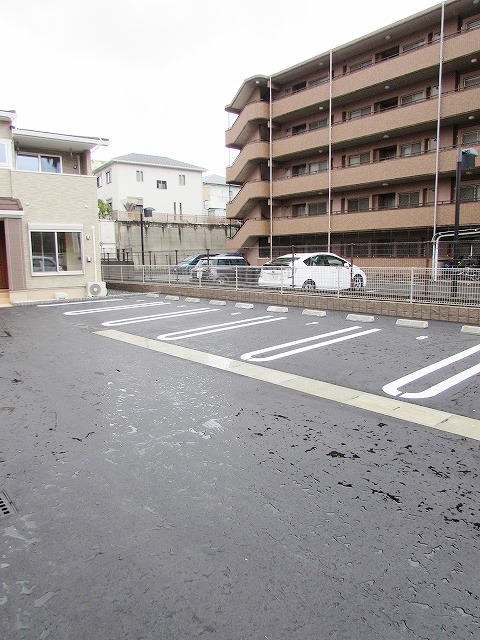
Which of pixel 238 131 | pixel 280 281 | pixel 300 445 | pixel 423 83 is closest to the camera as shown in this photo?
pixel 300 445

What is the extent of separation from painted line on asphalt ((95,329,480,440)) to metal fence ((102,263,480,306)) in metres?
5.66

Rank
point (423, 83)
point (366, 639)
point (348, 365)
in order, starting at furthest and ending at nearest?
1. point (423, 83)
2. point (348, 365)
3. point (366, 639)

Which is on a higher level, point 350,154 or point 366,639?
point 350,154

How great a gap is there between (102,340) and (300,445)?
577 cm

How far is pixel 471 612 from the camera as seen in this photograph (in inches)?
78.0

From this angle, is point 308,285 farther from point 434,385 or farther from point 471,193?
point 471,193

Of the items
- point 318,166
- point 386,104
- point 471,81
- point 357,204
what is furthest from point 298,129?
point 471,81

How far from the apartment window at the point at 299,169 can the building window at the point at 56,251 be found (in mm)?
16900

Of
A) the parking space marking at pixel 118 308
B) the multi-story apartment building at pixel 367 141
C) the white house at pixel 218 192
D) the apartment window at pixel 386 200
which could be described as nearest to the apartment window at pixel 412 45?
the multi-story apartment building at pixel 367 141

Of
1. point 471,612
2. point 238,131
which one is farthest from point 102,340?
point 238,131

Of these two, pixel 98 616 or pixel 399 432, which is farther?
pixel 399 432

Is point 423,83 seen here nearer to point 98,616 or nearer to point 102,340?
point 102,340

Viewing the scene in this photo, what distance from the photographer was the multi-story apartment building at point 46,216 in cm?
1505

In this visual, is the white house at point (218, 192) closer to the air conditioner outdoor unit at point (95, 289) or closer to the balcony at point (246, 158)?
the balcony at point (246, 158)
